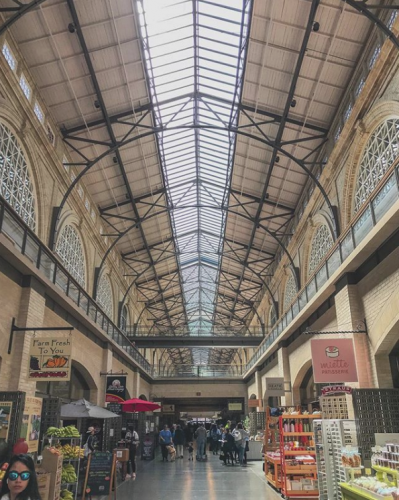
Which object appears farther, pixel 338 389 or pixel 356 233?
pixel 356 233

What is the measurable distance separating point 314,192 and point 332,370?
964 centimetres

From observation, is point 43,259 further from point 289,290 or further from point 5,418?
point 289,290

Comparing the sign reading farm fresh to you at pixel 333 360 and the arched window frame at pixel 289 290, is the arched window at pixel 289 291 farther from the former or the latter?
the sign reading farm fresh to you at pixel 333 360

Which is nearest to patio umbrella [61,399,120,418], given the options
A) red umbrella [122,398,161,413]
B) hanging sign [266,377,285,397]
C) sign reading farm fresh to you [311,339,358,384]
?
red umbrella [122,398,161,413]

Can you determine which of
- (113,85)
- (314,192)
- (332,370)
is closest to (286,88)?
(314,192)

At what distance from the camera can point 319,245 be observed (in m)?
19.8

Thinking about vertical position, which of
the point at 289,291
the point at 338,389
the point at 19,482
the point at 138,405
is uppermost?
the point at 289,291

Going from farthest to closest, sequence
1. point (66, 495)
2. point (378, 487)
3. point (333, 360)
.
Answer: point (333, 360) < point (66, 495) < point (378, 487)

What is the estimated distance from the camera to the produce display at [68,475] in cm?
1004

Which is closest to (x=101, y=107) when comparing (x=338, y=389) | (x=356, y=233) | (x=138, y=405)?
(x=356, y=233)

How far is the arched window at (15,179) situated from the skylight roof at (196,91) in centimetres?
552

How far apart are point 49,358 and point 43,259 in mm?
3625

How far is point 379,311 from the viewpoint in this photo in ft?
37.8

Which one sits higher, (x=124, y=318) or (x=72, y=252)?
(x=72, y=252)
